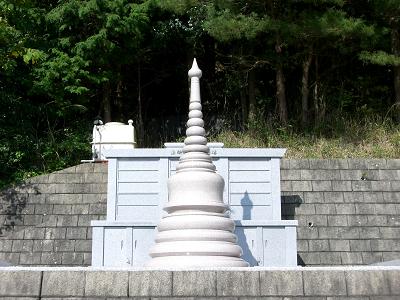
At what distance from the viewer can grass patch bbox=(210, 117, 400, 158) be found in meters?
12.1

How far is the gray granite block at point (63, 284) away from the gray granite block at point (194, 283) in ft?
2.04

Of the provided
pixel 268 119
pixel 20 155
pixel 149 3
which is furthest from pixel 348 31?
Result: pixel 20 155

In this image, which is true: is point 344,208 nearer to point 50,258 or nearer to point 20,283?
point 50,258

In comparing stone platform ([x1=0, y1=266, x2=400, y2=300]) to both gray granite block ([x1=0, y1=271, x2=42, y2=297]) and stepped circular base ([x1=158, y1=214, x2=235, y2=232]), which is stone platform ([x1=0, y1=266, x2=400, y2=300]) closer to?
gray granite block ([x1=0, y1=271, x2=42, y2=297])

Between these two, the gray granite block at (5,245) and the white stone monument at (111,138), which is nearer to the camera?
the gray granite block at (5,245)

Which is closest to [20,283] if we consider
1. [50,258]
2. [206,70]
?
Result: [50,258]

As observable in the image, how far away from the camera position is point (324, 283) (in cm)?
382

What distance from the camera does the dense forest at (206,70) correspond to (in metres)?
12.8

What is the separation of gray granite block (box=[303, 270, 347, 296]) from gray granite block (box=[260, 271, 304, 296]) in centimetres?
5

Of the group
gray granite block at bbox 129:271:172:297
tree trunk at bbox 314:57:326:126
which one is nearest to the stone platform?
gray granite block at bbox 129:271:172:297

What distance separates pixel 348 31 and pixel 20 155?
7540mm

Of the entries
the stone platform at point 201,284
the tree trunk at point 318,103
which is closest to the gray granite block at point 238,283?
the stone platform at point 201,284

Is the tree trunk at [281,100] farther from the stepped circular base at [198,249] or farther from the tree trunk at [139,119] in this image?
the stepped circular base at [198,249]

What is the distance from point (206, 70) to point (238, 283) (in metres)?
16.1
